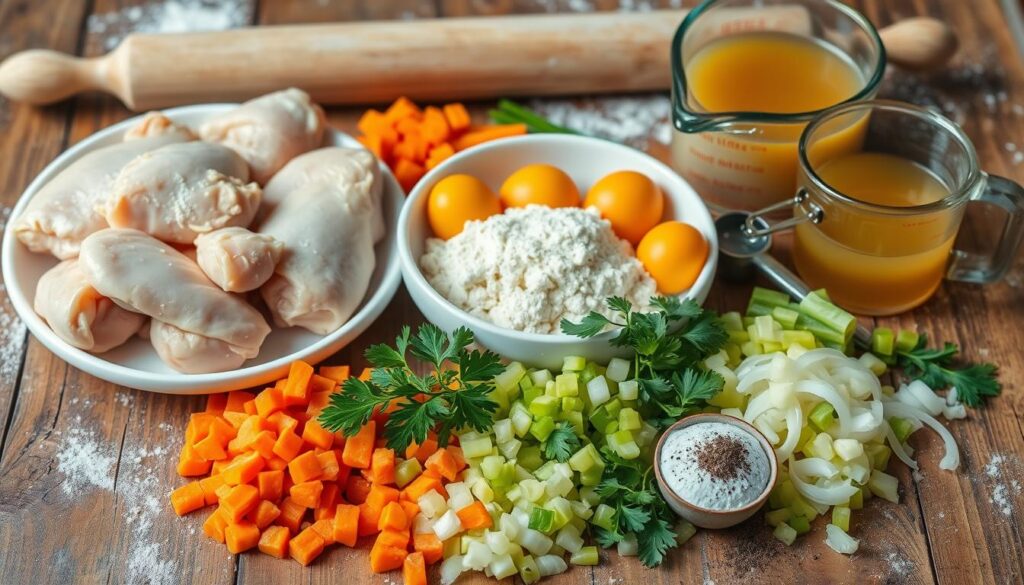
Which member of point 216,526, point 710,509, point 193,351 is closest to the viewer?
point 710,509

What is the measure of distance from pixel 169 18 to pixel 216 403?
1.55m

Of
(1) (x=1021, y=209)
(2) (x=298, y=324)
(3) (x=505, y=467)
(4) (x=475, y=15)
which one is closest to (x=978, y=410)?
(1) (x=1021, y=209)

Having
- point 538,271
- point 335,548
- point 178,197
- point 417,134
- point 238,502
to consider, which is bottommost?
point 335,548

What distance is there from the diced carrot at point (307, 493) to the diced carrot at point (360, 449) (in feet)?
0.26

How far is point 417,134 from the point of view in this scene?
2.78 m

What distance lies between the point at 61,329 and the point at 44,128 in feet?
3.39

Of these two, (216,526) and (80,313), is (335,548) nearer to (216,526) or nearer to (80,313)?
(216,526)

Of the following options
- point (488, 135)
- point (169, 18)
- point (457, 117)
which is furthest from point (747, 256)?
point (169, 18)

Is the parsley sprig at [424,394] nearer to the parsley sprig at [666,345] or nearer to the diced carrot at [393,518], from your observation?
the diced carrot at [393,518]

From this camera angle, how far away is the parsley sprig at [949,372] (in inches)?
88.2

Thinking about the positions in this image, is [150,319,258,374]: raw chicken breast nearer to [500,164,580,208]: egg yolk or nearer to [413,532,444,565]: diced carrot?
[413,532,444,565]: diced carrot

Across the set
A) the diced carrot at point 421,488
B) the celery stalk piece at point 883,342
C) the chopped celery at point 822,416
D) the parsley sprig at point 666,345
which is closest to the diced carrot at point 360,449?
the diced carrot at point 421,488

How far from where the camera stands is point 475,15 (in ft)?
10.4

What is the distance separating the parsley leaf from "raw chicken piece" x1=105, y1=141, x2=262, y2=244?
2.83 ft
